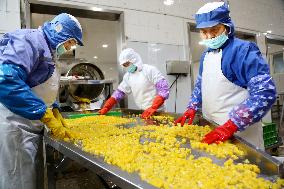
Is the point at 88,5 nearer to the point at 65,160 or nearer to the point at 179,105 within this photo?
the point at 179,105

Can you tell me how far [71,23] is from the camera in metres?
2.16

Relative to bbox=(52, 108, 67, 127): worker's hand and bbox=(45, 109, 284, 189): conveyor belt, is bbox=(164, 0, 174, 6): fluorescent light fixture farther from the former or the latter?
bbox=(45, 109, 284, 189): conveyor belt

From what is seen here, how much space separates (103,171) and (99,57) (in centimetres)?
1313

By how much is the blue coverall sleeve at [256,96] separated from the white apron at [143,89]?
231cm

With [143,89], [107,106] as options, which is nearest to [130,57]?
[143,89]

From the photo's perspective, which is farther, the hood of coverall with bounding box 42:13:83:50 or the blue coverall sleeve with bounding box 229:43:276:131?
the hood of coverall with bounding box 42:13:83:50

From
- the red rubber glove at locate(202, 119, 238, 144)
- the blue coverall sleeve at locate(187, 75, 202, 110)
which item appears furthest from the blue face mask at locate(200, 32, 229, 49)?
the red rubber glove at locate(202, 119, 238, 144)

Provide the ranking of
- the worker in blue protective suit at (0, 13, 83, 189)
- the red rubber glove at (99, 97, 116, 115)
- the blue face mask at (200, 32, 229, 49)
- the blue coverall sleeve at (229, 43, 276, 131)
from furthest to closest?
the red rubber glove at (99, 97, 116, 115), the blue face mask at (200, 32, 229, 49), the worker in blue protective suit at (0, 13, 83, 189), the blue coverall sleeve at (229, 43, 276, 131)

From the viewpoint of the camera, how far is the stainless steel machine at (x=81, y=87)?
4.12m

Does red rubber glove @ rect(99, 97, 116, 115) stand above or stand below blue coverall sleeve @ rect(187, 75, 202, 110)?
below

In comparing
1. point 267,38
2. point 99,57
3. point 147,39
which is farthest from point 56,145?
point 99,57

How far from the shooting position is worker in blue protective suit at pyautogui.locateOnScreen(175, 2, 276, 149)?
1722mm

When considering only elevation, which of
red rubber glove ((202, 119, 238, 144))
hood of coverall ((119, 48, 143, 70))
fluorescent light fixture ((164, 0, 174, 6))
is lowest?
red rubber glove ((202, 119, 238, 144))

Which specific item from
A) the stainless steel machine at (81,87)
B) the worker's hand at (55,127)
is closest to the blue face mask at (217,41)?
the worker's hand at (55,127)
